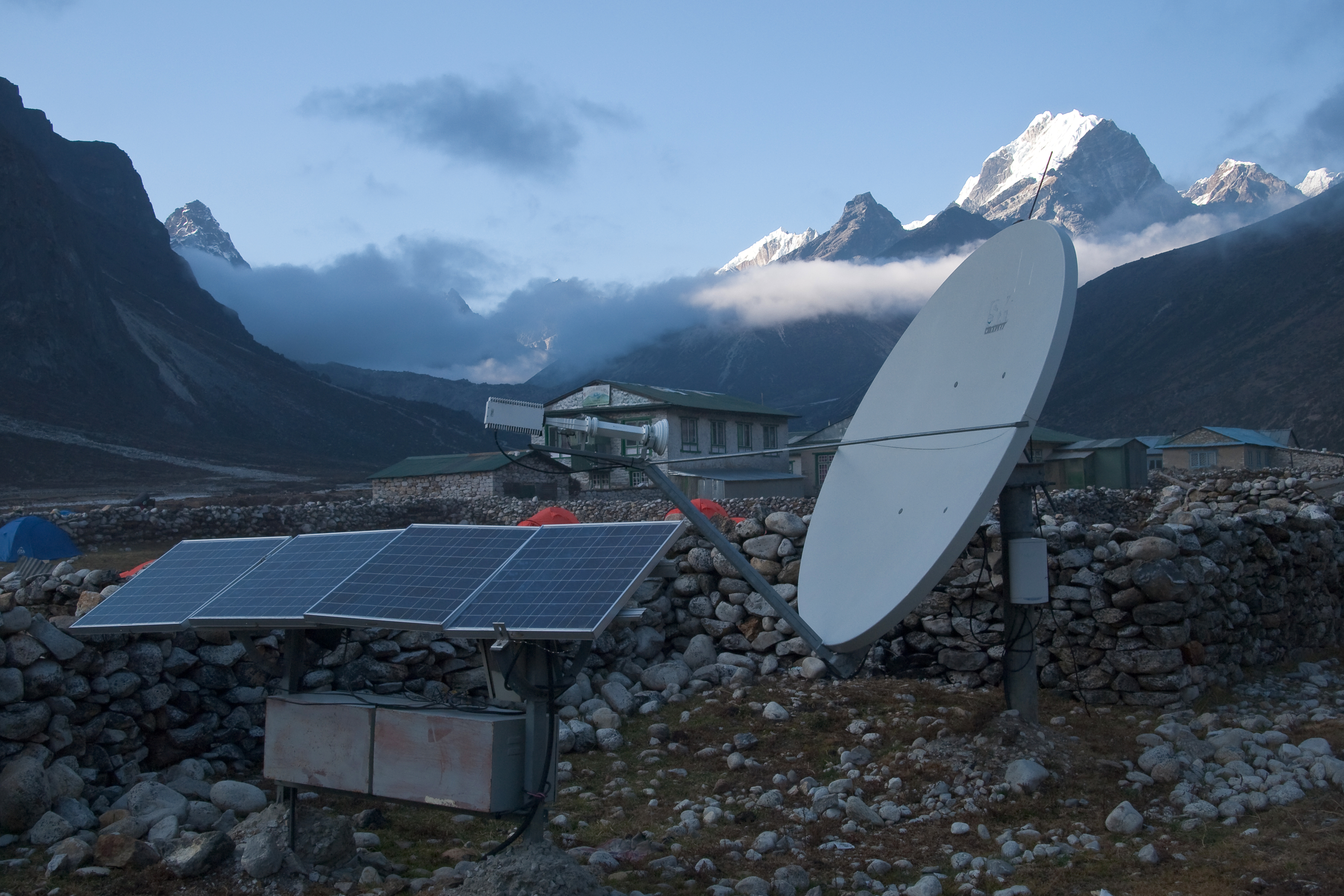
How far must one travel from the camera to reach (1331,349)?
8881cm

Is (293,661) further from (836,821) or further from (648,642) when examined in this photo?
(648,642)

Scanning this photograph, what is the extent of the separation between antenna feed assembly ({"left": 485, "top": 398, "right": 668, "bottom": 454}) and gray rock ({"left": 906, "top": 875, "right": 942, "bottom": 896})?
9.84 ft

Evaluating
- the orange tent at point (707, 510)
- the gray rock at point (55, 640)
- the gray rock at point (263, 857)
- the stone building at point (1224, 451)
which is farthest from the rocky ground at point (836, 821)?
the stone building at point (1224, 451)

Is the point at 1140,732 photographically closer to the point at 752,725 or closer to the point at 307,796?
the point at 752,725

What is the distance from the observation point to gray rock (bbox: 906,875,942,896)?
5.20 m

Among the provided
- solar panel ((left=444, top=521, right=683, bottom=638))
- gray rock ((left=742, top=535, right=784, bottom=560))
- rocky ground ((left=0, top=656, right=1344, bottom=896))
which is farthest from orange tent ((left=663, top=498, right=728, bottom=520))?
solar panel ((left=444, top=521, right=683, bottom=638))

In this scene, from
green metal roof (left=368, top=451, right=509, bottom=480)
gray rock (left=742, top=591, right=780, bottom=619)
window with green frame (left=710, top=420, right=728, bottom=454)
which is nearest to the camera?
gray rock (left=742, top=591, right=780, bottom=619)

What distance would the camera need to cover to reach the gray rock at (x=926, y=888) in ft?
17.1

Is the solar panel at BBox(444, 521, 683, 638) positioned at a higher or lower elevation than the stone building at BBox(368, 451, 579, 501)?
lower

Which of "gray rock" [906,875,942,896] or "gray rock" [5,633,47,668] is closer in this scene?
"gray rock" [906,875,942,896]

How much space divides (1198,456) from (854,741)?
181 feet

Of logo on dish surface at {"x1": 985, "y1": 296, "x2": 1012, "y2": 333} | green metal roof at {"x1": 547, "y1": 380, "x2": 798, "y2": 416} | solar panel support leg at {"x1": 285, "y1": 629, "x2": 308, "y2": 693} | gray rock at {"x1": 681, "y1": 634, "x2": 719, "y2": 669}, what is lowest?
gray rock at {"x1": 681, "y1": 634, "x2": 719, "y2": 669}

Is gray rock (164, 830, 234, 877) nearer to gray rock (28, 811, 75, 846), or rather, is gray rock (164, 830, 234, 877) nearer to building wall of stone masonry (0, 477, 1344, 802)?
gray rock (28, 811, 75, 846)

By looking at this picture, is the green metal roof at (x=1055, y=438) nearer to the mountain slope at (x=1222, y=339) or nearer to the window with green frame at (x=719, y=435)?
the window with green frame at (x=719, y=435)
